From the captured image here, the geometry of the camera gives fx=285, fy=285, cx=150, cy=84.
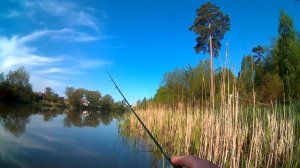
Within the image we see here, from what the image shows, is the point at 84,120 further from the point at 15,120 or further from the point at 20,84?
the point at 20,84

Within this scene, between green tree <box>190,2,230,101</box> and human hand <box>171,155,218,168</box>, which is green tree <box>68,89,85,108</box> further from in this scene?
human hand <box>171,155,218,168</box>

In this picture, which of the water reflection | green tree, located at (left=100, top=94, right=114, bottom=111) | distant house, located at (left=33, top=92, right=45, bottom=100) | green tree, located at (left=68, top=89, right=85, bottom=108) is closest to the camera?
the water reflection

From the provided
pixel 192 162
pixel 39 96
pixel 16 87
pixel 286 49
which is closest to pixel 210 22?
pixel 286 49

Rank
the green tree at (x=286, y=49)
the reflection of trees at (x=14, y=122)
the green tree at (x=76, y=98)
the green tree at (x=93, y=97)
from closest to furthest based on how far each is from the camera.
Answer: the reflection of trees at (x=14, y=122), the green tree at (x=286, y=49), the green tree at (x=76, y=98), the green tree at (x=93, y=97)

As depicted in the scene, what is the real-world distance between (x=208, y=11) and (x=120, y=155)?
18315mm

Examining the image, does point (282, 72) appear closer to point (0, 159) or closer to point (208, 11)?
point (208, 11)

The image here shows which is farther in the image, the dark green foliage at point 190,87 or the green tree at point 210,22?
the green tree at point 210,22

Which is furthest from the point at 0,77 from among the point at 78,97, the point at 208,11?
the point at 208,11

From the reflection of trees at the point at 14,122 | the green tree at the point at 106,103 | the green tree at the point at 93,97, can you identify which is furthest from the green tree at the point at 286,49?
the green tree at the point at 106,103

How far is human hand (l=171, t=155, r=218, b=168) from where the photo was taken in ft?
4.02

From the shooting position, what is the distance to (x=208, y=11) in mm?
24766

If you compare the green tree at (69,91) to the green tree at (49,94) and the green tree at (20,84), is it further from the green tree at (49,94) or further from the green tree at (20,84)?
the green tree at (20,84)

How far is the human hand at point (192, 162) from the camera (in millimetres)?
1225

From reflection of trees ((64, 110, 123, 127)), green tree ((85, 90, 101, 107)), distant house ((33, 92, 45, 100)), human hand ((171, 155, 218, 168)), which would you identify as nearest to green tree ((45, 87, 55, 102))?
distant house ((33, 92, 45, 100))
